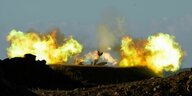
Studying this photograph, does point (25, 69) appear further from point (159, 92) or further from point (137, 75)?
point (159, 92)

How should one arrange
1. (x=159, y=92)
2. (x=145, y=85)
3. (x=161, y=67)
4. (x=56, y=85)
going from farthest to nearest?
(x=161, y=67) < (x=56, y=85) < (x=145, y=85) < (x=159, y=92)

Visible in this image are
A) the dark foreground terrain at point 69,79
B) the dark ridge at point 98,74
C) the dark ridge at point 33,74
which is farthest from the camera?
the dark ridge at point 98,74

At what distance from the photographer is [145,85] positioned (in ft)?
147

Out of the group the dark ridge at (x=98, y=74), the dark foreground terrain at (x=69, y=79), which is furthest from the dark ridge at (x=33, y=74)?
the dark ridge at (x=98, y=74)

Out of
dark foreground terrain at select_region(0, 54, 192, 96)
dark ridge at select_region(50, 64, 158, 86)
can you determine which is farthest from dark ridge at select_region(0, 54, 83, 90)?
dark ridge at select_region(50, 64, 158, 86)

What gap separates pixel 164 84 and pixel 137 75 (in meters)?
59.0

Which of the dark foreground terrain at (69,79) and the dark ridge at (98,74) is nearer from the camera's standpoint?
the dark foreground terrain at (69,79)

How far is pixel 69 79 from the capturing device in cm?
8688

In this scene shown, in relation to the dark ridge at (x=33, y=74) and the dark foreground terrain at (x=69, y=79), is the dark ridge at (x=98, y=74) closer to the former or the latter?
the dark foreground terrain at (x=69, y=79)

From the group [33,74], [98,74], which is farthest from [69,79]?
[98,74]

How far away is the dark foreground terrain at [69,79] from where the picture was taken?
44.3 meters

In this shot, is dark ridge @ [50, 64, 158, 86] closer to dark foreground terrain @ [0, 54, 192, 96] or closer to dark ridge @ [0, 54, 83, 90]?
dark foreground terrain @ [0, 54, 192, 96]

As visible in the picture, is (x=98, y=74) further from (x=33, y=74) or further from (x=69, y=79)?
(x=33, y=74)

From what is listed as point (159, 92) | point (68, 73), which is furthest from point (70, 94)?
point (68, 73)
